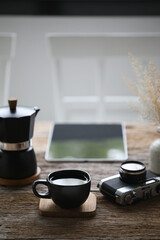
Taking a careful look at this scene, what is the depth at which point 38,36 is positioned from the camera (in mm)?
2842

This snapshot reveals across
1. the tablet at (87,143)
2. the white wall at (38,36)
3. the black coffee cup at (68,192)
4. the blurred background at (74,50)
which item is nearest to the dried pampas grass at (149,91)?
the tablet at (87,143)

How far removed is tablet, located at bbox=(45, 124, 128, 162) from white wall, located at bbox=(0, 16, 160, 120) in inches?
50.8

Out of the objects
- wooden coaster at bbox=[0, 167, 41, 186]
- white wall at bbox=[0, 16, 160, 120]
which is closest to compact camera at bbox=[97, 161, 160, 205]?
wooden coaster at bbox=[0, 167, 41, 186]

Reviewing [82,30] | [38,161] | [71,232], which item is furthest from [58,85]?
[71,232]

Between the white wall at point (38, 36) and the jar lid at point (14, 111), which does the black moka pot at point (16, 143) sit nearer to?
the jar lid at point (14, 111)

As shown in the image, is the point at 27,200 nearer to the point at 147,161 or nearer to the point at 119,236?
the point at 119,236

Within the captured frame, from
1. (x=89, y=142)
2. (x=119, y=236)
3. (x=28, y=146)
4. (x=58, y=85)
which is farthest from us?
(x=58, y=85)

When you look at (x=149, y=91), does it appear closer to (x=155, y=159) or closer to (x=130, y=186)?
(x=155, y=159)

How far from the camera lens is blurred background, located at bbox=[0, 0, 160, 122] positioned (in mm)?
1924

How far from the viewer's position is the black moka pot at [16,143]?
43.8 inches

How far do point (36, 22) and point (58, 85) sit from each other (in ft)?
3.21

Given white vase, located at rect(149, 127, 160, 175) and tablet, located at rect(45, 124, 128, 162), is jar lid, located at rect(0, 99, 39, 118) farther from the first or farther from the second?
white vase, located at rect(149, 127, 160, 175)

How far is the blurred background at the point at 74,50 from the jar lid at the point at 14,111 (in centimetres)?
75

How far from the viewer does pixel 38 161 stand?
1.31 metres
